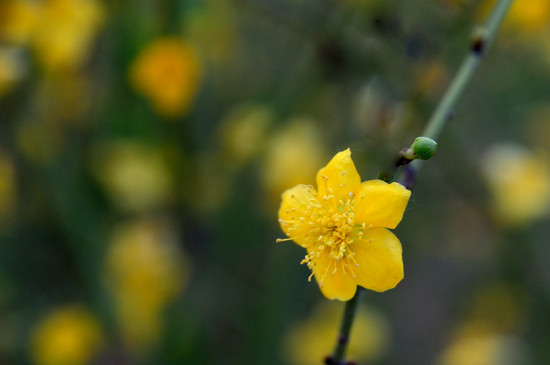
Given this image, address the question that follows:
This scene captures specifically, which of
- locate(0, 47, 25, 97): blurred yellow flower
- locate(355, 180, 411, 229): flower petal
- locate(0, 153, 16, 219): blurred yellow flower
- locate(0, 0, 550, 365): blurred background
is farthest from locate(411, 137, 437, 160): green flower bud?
locate(0, 153, 16, 219): blurred yellow flower

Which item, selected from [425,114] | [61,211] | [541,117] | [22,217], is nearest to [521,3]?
[425,114]

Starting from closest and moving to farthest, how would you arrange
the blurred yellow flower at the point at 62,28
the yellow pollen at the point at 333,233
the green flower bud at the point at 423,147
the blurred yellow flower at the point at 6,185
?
1. the green flower bud at the point at 423,147
2. the yellow pollen at the point at 333,233
3. the blurred yellow flower at the point at 62,28
4. the blurred yellow flower at the point at 6,185

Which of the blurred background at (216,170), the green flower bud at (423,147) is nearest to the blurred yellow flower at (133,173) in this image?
the blurred background at (216,170)

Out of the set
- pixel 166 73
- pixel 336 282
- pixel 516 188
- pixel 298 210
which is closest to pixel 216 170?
pixel 166 73

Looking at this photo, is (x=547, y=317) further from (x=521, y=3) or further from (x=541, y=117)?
(x=521, y=3)

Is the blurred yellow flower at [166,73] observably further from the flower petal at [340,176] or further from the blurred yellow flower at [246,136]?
→ the flower petal at [340,176]

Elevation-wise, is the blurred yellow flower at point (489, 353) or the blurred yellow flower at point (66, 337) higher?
the blurred yellow flower at point (489, 353)

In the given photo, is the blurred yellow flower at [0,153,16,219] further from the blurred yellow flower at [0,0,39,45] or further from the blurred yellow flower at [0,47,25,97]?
the blurred yellow flower at [0,0,39,45]
